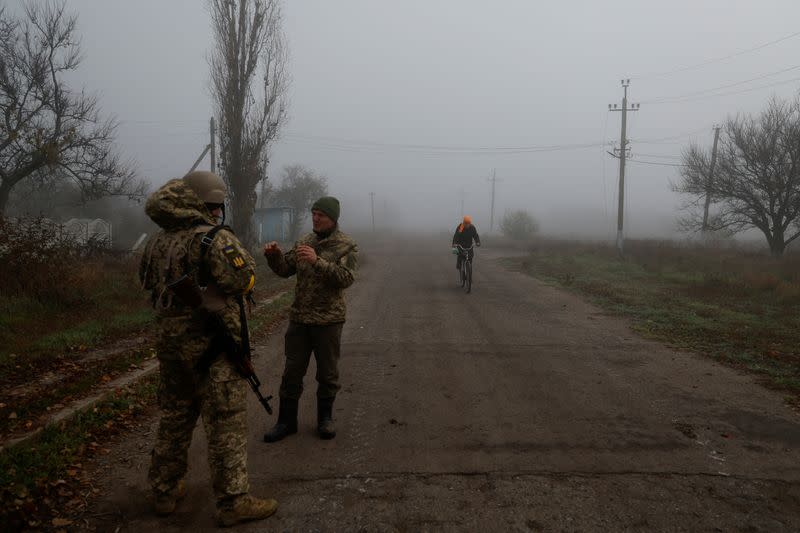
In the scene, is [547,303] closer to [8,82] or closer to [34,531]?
[34,531]

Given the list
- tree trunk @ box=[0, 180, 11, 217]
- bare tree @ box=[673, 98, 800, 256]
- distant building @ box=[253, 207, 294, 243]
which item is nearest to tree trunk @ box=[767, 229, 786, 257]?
bare tree @ box=[673, 98, 800, 256]

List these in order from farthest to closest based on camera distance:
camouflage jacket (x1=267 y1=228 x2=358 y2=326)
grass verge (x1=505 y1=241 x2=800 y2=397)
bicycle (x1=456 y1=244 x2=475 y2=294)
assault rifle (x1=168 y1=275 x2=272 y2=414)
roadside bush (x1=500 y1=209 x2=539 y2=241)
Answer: roadside bush (x1=500 y1=209 x2=539 y2=241), bicycle (x1=456 y1=244 x2=475 y2=294), grass verge (x1=505 y1=241 x2=800 y2=397), camouflage jacket (x1=267 y1=228 x2=358 y2=326), assault rifle (x1=168 y1=275 x2=272 y2=414)

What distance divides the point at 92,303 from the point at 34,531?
7504mm

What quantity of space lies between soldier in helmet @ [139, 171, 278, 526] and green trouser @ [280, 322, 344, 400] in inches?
45.5

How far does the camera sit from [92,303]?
32.0 ft

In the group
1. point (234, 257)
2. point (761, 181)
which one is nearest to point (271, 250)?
point (234, 257)

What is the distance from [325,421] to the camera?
14.6 feet

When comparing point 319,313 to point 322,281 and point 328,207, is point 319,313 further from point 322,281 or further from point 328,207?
point 328,207

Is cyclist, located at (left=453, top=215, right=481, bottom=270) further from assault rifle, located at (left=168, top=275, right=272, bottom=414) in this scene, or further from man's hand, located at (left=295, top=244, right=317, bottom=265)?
assault rifle, located at (left=168, top=275, right=272, bottom=414)

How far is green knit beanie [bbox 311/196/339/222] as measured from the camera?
4.30 metres

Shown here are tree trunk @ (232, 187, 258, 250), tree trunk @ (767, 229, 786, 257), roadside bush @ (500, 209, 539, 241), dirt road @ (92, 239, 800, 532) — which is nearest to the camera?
dirt road @ (92, 239, 800, 532)

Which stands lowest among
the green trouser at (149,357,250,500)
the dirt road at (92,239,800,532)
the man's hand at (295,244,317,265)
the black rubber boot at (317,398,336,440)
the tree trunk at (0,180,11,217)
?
the dirt road at (92,239,800,532)

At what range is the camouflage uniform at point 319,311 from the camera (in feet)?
14.0

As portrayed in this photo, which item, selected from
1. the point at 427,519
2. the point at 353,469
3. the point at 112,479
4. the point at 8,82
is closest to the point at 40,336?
the point at 112,479
